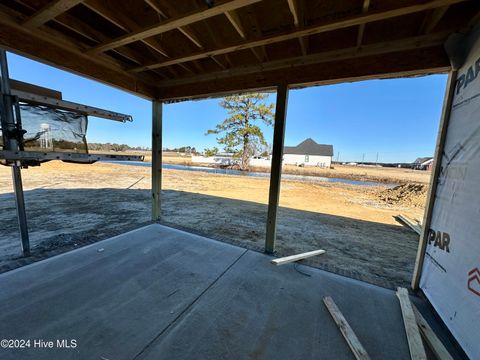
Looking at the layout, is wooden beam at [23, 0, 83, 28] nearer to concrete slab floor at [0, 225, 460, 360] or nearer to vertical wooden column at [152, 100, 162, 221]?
vertical wooden column at [152, 100, 162, 221]

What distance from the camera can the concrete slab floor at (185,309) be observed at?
128cm

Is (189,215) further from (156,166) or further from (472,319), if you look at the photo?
(472,319)

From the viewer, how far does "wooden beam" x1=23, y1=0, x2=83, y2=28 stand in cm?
→ 148

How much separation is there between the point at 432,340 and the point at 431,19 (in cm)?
249

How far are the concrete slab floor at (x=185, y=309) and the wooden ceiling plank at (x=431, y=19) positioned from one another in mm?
2440

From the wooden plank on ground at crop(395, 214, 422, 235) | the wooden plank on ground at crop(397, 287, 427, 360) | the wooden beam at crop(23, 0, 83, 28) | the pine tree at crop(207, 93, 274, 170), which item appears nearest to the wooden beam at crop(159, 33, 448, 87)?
the wooden beam at crop(23, 0, 83, 28)

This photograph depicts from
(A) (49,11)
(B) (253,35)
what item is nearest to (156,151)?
(A) (49,11)

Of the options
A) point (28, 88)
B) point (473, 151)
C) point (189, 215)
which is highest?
point (28, 88)

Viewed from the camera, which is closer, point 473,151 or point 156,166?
point 473,151

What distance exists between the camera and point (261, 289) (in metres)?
1.94

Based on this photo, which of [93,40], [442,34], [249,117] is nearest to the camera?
[442,34]

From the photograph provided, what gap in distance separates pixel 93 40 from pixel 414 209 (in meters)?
8.92

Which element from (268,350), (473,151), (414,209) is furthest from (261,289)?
(414,209)

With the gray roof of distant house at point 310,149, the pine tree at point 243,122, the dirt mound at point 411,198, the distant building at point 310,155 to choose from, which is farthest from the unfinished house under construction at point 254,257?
the gray roof of distant house at point 310,149
